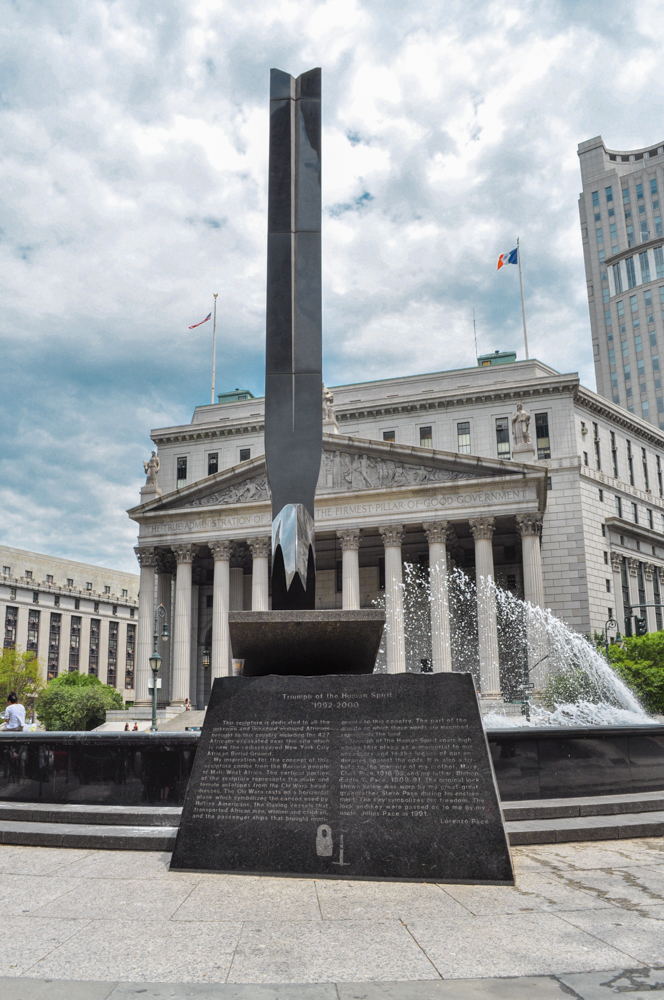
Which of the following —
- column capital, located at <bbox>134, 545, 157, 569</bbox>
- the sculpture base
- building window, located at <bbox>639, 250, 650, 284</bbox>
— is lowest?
the sculpture base

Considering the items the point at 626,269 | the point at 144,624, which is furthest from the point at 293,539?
the point at 626,269

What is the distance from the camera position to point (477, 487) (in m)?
49.0

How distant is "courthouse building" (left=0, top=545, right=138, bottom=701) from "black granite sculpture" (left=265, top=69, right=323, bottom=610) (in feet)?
332

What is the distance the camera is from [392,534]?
5019 centimetres

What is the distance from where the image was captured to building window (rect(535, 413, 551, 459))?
64875 millimetres

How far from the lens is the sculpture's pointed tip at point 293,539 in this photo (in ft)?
31.9

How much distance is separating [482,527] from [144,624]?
2481cm

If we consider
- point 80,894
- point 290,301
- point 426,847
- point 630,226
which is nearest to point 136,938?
point 80,894

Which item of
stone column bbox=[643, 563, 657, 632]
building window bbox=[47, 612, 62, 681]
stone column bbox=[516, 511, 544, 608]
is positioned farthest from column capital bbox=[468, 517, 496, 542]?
building window bbox=[47, 612, 62, 681]

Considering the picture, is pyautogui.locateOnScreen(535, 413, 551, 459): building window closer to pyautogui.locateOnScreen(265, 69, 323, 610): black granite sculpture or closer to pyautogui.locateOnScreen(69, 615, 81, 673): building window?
pyautogui.locateOnScreen(265, 69, 323, 610): black granite sculpture

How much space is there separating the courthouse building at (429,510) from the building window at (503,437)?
137 millimetres

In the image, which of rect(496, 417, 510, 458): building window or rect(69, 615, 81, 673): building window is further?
rect(69, 615, 81, 673): building window

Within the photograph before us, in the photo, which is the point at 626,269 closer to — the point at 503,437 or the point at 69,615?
the point at 503,437

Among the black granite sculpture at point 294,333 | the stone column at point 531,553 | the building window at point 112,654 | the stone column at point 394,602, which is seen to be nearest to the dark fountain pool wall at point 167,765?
the black granite sculpture at point 294,333
